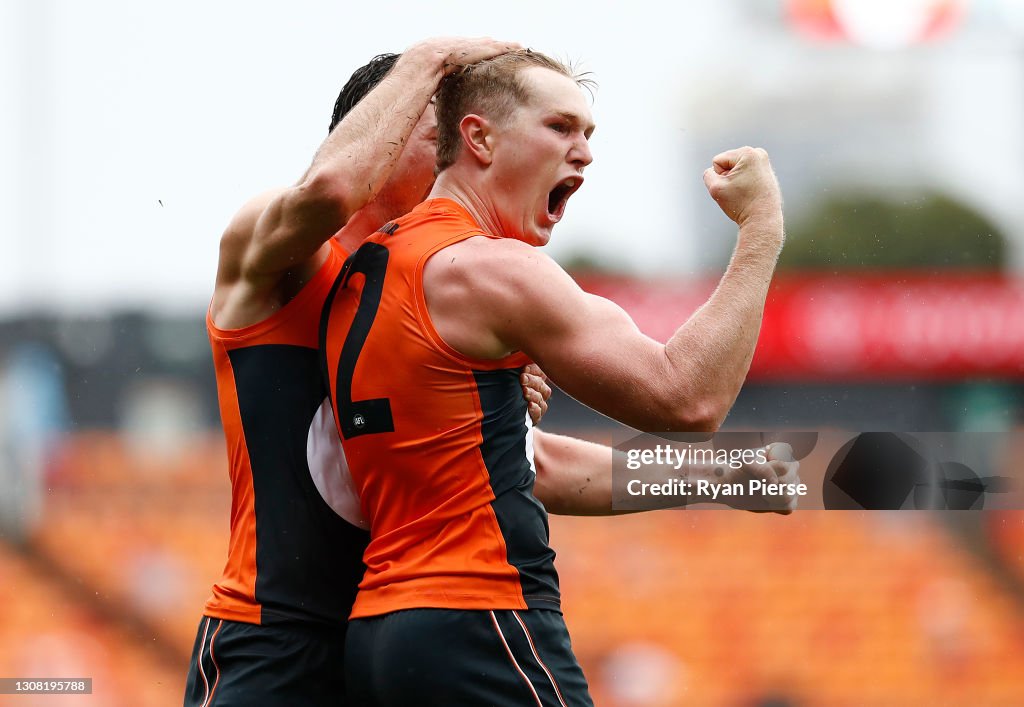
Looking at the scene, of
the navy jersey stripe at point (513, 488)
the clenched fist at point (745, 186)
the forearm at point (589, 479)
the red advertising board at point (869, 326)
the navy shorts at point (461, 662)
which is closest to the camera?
the navy shorts at point (461, 662)

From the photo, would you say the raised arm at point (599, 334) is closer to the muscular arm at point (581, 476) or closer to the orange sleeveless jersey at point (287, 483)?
the orange sleeveless jersey at point (287, 483)

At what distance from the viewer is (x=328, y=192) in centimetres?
294

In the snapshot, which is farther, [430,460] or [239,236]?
[239,236]

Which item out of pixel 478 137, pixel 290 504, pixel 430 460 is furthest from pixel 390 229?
pixel 290 504

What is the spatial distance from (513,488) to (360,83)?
4.59ft

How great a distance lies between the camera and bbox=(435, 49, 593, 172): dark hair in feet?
10.5

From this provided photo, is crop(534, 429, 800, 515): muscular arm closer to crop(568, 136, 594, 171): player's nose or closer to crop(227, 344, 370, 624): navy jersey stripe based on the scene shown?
crop(227, 344, 370, 624): navy jersey stripe

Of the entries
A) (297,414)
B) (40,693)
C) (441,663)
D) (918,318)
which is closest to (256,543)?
(297,414)

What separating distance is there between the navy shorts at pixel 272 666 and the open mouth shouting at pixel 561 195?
1162mm

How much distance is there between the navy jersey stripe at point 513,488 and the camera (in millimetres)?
2902

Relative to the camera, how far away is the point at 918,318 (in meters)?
17.1

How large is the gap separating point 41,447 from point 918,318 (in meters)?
11.2

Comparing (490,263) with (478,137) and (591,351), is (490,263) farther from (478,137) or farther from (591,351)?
(478,137)

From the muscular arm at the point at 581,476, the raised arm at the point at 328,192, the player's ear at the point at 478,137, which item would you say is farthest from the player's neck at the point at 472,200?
the muscular arm at the point at 581,476
